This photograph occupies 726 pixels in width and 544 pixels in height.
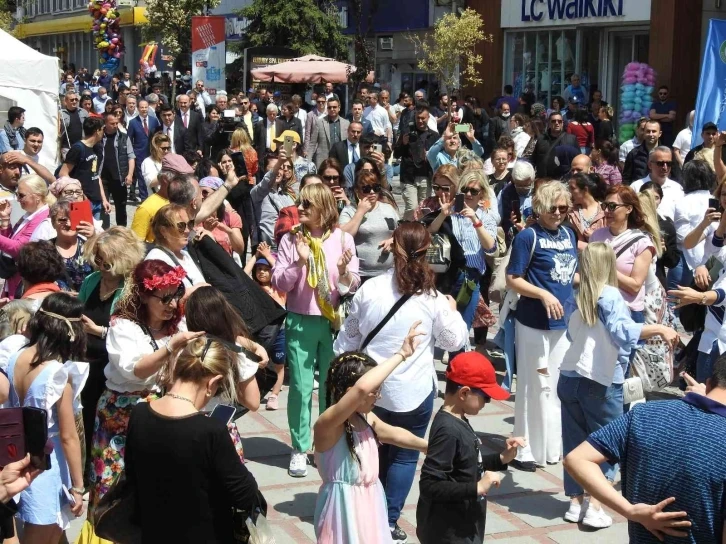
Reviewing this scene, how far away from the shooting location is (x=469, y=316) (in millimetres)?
8711

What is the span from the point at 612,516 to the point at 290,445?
240 centimetres

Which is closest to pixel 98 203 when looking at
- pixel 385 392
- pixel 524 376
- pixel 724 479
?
pixel 524 376

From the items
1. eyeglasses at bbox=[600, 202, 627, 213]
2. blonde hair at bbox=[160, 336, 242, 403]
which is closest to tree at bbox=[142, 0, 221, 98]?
eyeglasses at bbox=[600, 202, 627, 213]

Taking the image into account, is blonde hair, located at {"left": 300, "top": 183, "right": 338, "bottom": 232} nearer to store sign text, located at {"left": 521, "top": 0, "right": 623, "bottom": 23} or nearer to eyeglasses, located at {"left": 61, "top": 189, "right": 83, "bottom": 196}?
eyeglasses, located at {"left": 61, "top": 189, "right": 83, "bottom": 196}

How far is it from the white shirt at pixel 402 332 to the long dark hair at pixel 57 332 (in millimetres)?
1550

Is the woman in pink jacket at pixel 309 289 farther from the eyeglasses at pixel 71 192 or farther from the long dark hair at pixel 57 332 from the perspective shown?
the long dark hair at pixel 57 332

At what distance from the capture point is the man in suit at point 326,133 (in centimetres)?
1711

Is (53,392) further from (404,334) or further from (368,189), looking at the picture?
(368,189)

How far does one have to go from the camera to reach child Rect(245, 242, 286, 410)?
8633mm

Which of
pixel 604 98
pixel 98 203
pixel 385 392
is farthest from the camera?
pixel 604 98

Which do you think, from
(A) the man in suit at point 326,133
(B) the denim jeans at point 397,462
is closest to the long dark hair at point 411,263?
(B) the denim jeans at point 397,462

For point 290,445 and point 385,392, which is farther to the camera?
point 290,445

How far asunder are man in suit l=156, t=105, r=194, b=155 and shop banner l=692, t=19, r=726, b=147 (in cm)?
760

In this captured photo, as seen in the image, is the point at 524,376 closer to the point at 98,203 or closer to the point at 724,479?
the point at 724,479
